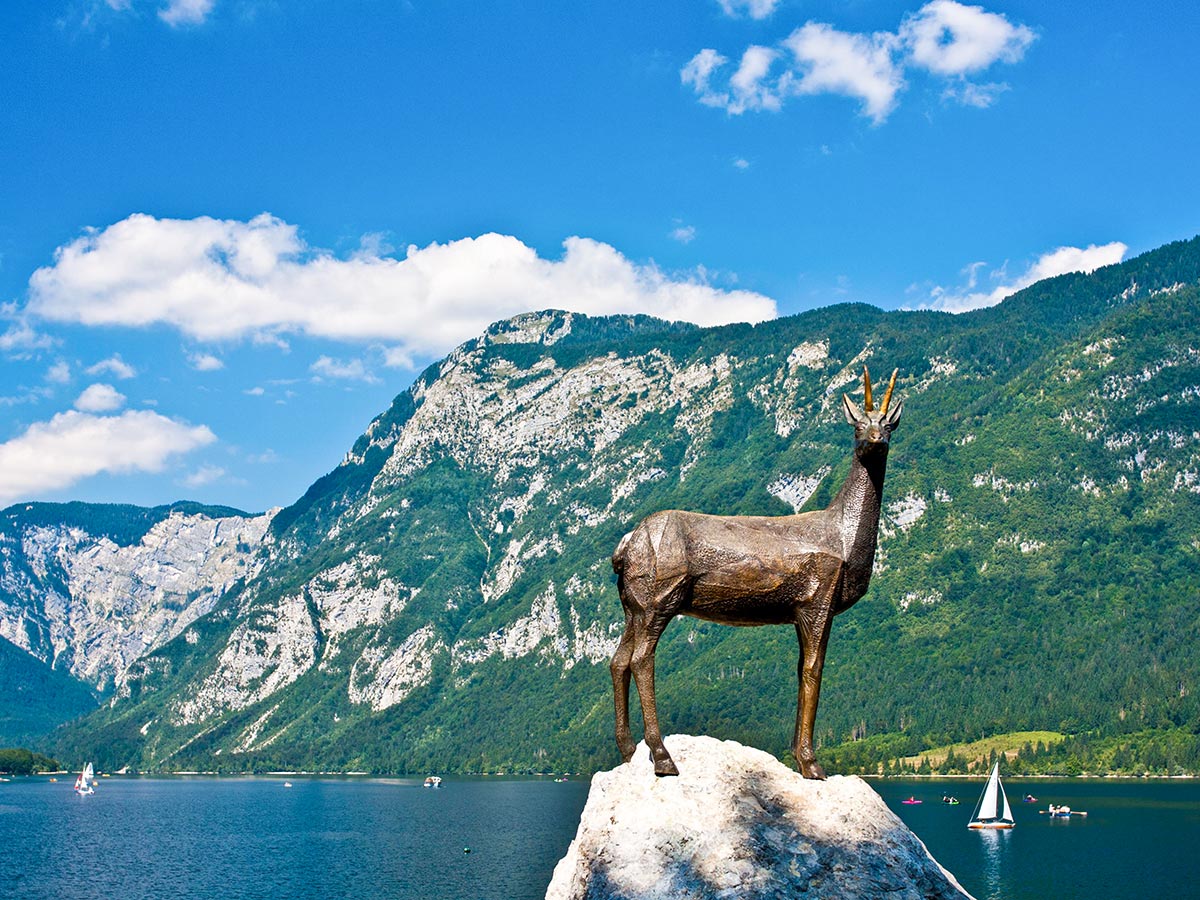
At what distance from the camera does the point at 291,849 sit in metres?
110

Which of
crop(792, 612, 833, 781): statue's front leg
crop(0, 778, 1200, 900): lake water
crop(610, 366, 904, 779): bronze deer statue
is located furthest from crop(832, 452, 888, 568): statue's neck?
crop(0, 778, 1200, 900): lake water

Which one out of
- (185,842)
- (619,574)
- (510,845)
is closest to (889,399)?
(619,574)

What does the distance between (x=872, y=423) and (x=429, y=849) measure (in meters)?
92.4

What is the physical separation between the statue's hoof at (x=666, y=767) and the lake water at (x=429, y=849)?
6004 cm

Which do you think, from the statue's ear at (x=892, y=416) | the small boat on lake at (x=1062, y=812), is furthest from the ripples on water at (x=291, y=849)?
the statue's ear at (x=892, y=416)

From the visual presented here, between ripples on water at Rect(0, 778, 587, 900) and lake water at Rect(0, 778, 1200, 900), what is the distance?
202 mm

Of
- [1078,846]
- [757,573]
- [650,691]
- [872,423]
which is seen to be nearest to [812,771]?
[650,691]

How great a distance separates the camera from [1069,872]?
85.6 metres

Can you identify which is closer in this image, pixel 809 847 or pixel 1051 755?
pixel 809 847

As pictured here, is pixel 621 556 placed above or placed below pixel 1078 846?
above

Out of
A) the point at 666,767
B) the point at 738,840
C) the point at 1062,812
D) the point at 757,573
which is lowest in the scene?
the point at 1062,812

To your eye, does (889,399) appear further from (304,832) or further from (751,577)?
(304,832)

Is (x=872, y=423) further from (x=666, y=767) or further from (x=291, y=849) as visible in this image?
(x=291, y=849)

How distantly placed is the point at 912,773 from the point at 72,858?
414ft
